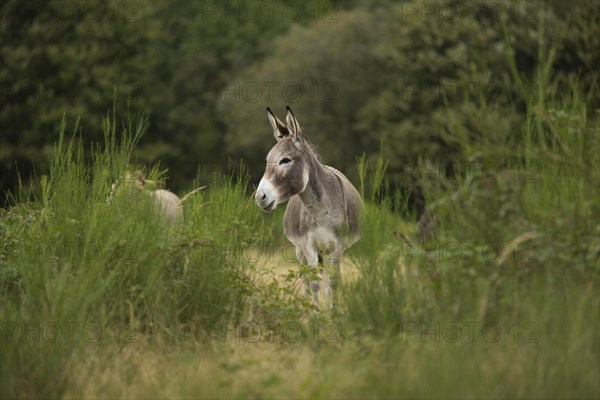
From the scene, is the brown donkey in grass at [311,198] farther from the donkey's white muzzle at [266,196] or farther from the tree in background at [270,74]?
the tree in background at [270,74]

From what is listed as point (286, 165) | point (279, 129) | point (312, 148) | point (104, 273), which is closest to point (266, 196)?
point (286, 165)

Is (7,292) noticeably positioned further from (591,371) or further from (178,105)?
(178,105)

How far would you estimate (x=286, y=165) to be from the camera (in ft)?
38.0

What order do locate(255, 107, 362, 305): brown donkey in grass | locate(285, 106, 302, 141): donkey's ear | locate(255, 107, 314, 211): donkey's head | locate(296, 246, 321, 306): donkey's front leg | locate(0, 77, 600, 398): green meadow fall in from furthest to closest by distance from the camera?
locate(285, 106, 302, 141): donkey's ear < locate(255, 107, 362, 305): brown donkey in grass < locate(296, 246, 321, 306): donkey's front leg < locate(255, 107, 314, 211): donkey's head < locate(0, 77, 600, 398): green meadow

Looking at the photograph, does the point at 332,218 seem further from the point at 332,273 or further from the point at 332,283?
the point at 332,273

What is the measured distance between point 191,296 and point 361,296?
6.86ft

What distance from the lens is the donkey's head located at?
11.2m

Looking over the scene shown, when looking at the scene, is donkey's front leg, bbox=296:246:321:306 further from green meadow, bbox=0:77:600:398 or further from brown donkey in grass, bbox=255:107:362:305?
green meadow, bbox=0:77:600:398

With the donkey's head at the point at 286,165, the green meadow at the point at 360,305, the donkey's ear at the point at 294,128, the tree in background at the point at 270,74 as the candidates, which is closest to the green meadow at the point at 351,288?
the green meadow at the point at 360,305

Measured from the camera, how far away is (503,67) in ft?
112

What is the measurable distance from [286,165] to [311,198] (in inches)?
27.8

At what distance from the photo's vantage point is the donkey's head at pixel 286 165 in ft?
36.8

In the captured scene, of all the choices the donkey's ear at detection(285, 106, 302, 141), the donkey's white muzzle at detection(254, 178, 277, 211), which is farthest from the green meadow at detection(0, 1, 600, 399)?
the donkey's ear at detection(285, 106, 302, 141)

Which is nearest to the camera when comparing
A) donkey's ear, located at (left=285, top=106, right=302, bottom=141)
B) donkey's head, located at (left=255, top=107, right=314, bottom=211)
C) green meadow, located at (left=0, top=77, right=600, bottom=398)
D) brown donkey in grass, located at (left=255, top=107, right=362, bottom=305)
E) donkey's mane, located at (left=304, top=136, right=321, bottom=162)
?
green meadow, located at (left=0, top=77, right=600, bottom=398)
